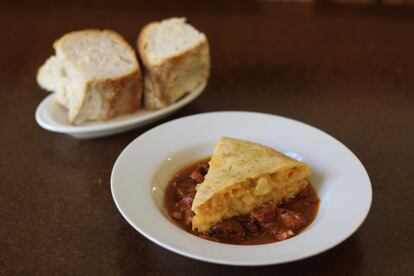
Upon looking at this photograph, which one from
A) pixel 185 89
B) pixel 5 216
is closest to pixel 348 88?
pixel 185 89

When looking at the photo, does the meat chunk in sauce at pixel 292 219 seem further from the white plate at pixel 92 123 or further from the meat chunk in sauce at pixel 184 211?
the white plate at pixel 92 123

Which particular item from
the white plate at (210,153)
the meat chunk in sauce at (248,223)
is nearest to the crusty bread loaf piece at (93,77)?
the white plate at (210,153)

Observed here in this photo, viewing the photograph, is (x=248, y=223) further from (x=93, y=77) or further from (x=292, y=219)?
(x=93, y=77)

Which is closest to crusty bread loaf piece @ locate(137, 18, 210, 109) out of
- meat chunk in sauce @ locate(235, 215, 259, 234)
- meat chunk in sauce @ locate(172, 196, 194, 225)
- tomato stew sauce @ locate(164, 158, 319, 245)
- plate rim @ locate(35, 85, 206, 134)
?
plate rim @ locate(35, 85, 206, 134)

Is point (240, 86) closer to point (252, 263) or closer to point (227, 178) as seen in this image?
point (227, 178)

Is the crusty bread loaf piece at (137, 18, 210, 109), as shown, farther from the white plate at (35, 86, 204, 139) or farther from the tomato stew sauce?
the tomato stew sauce
